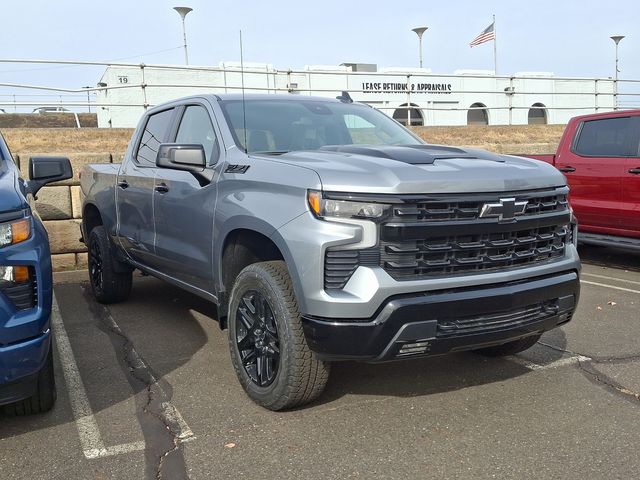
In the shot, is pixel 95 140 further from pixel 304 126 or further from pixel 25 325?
pixel 25 325

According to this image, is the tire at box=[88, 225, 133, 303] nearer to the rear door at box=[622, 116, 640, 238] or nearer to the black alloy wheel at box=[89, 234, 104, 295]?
the black alloy wheel at box=[89, 234, 104, 295]

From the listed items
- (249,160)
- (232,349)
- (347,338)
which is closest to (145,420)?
(232,349)

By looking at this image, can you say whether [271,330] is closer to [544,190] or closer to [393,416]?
[393,416]

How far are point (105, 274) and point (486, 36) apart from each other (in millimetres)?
22277

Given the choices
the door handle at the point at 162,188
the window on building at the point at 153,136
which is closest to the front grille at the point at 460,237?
the door handle at the point at 162,188

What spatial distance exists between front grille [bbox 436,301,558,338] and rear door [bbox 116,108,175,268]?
8.70 feet

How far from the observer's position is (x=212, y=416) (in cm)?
357

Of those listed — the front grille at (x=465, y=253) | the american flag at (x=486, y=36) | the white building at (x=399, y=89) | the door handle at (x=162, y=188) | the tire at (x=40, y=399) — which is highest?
the american flag at (x=486, y=36)

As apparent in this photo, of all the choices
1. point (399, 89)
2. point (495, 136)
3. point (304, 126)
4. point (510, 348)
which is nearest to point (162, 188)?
point (304, 126)

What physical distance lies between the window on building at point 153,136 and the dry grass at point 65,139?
230 inches

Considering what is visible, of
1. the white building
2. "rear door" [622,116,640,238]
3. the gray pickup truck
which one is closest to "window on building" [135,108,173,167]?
the gray pickup truck

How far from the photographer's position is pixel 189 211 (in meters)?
4.32

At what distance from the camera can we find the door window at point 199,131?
169 inches

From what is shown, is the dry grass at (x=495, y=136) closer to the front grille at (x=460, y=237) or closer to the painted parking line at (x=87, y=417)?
the front grille at (x=460, y=237)
